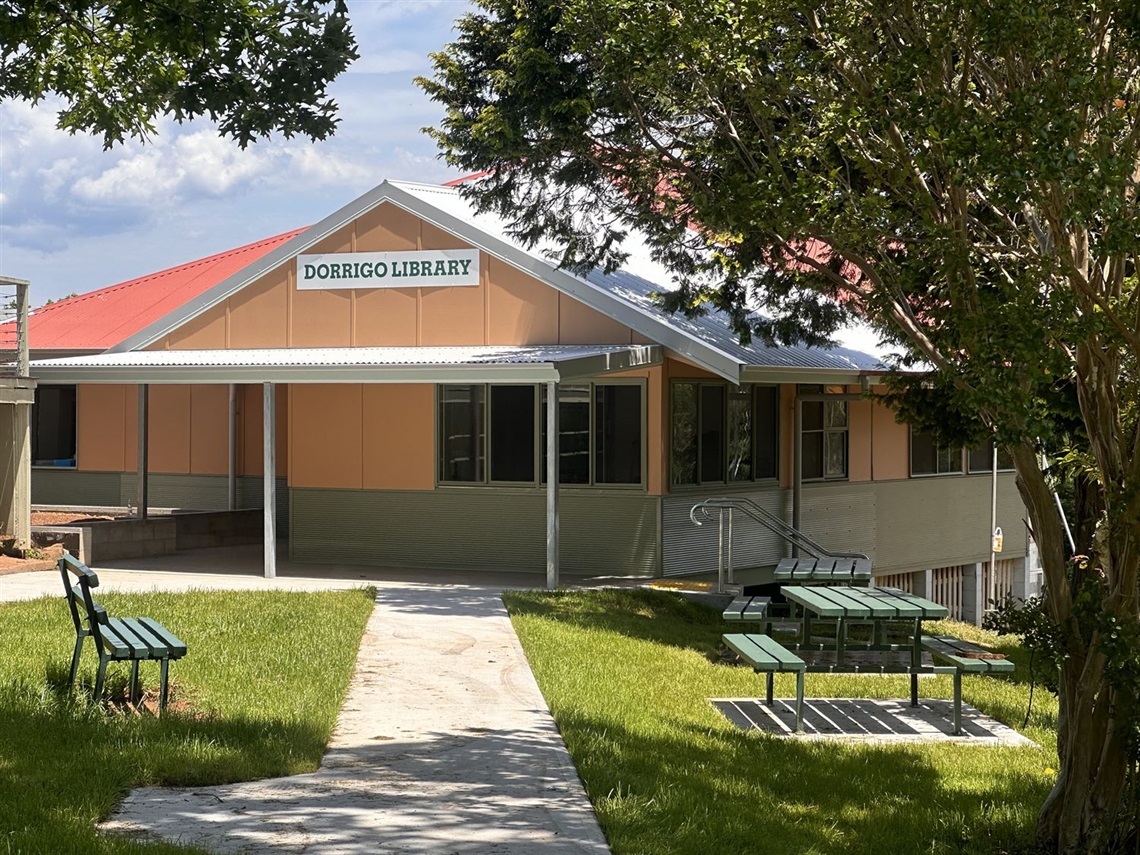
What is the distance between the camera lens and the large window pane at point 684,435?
18938 millimetres

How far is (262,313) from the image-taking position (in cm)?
2108

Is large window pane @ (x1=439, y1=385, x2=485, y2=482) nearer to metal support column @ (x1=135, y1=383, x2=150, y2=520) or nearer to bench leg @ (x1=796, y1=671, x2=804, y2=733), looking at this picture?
metal support column @ (x1=135, y1=383, x2=150, y2=520)

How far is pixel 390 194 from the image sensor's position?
2005 cm

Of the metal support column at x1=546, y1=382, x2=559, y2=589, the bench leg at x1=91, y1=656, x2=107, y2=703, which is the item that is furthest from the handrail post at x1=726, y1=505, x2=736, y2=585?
the bench leg at x1=91, y1=656, x2=107, y2=703

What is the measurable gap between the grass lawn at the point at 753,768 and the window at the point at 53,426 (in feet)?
50.9

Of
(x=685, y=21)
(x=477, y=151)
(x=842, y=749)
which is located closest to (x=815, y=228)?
(x=685, y=21)

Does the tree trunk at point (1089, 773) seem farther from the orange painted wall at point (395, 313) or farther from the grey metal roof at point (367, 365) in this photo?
the orange painted wall at point (395, 313)

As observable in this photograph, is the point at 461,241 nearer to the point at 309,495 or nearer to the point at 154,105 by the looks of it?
the point at 309,495

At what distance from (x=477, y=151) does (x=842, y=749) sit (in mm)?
9441

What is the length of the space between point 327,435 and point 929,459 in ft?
32.6

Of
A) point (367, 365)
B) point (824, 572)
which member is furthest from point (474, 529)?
point (824, 572)

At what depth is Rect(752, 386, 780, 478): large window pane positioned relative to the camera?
20.5m

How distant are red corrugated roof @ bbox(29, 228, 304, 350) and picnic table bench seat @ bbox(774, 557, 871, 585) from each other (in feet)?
45.8

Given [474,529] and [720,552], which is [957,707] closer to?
[720,552]
